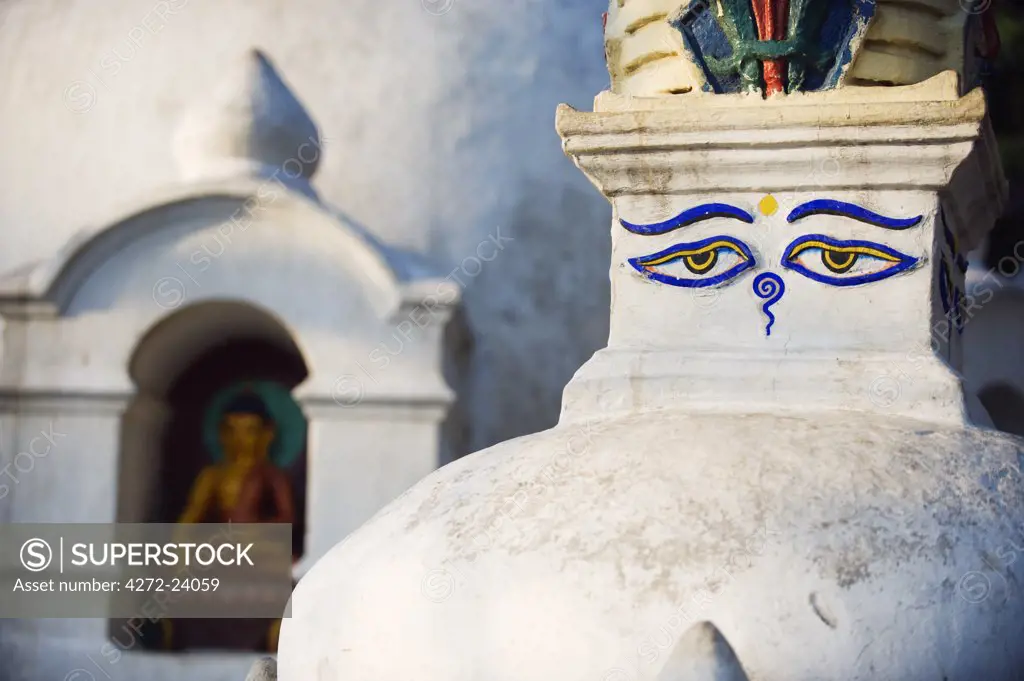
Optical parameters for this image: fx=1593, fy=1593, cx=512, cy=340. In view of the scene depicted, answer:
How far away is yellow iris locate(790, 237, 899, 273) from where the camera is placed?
12.9 ft

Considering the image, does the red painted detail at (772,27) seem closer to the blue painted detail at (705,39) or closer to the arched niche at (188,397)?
the blue painted detail at (705,39)

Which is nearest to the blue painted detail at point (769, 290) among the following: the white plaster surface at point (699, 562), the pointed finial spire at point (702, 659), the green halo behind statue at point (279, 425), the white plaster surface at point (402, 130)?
the white plaster surface at point (699, 562)

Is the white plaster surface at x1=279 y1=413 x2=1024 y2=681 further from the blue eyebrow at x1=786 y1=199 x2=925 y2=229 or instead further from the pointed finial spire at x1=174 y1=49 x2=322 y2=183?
the pointed finial spire at x1=174 y1=49 x2=322 y2=183

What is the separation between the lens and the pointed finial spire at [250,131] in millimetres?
9406

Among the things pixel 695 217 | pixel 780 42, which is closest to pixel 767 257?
pixel 695 217

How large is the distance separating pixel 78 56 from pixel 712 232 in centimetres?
845

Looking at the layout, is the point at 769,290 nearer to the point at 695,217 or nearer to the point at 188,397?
the point at 695,217

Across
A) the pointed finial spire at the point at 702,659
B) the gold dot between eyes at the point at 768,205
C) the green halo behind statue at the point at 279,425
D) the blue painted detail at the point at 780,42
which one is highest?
the blue painted detail at the point at 780,42

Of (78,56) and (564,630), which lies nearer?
(564,630)

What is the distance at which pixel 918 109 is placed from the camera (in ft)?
12.3

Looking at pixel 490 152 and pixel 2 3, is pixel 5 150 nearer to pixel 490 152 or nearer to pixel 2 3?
pixel 2 3

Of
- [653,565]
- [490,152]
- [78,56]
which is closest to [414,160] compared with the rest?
[490,152]

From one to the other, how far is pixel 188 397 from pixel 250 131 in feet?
5.80

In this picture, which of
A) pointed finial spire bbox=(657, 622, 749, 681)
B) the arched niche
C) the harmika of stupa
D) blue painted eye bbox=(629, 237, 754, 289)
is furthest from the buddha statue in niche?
pointed finial spire bbox=(657, 622, 749, 681)
